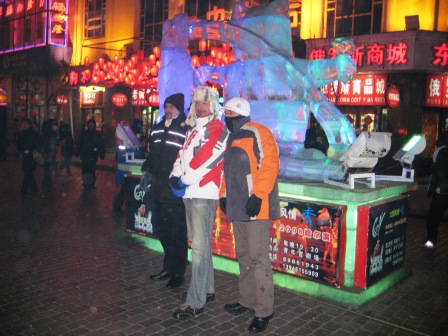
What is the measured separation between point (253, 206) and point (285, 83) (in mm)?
2434

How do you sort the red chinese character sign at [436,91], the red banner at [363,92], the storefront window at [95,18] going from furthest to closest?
1. the storefront window at [95,18]
2. the red banner at [363,92]
3. the red chinese character sign at [436,91]


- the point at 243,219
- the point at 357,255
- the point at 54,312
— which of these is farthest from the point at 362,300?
the point at 54,312

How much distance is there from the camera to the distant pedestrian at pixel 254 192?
Result: 12.5 ft

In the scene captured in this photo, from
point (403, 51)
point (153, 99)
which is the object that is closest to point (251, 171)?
point (403, 51)

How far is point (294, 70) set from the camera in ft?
18.3

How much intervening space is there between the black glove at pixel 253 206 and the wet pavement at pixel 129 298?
43.1 inches

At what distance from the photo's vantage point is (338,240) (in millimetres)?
4512

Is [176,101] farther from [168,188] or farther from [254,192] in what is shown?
[254,192]

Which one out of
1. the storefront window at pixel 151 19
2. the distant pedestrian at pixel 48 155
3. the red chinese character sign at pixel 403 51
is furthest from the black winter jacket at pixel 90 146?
the storefront window at pixel 151 19

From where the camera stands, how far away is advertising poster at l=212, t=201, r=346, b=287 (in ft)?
14.9

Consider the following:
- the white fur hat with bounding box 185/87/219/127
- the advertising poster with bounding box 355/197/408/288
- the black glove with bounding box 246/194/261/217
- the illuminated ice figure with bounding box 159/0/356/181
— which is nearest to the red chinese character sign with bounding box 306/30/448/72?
the illuminated ice figure with bounding box 159/0/356/181

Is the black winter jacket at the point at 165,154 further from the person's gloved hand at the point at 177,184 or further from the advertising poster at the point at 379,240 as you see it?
the advertising poster at the point at 379,240

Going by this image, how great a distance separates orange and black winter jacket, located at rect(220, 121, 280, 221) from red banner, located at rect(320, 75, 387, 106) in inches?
464

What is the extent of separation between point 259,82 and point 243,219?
2.46 metres
